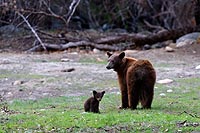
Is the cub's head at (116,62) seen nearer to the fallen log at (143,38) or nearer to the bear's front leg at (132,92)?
the bear's front leg at (132,92)

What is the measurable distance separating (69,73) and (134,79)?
7.26 m

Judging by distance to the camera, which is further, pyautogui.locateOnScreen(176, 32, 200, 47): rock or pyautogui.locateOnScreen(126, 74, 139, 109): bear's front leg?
pyautogui.locateOnScreen(176, 32, 200, 47): rock

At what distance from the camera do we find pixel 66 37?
24.7 m

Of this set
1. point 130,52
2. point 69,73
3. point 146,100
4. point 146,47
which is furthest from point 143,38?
point 146,100

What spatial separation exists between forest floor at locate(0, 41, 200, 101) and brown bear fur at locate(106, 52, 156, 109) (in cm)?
333

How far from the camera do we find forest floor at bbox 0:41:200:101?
49.9 feet

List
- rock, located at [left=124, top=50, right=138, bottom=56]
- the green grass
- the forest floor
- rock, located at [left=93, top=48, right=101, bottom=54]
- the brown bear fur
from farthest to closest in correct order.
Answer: rock, located at [left=93, top=48, right=101, bottom=54] → rock, located at [left=124, top=50, right=138, bottom=56] → the forest floor → the brown bear fur → the green grass

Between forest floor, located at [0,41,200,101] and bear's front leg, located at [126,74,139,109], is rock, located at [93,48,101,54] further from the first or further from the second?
bear's front leg, located at [126,74,139,109]

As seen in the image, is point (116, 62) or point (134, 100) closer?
point (134, 100)

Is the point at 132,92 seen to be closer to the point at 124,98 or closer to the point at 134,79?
the point at 134,79

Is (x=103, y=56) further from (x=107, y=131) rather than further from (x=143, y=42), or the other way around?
(x=107, y=131)

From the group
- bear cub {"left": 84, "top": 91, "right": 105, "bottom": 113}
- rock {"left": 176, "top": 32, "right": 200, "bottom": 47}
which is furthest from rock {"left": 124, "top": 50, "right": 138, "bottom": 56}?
bear cub {"left": 84, "top": 91, "right": 105, "bottom": 113}

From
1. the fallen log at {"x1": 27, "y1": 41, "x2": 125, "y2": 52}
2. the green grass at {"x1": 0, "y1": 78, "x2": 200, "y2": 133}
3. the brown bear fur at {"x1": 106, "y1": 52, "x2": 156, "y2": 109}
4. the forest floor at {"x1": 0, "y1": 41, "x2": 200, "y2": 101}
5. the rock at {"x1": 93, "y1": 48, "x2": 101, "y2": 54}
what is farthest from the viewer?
the fallen log at {"x1": 27, "y1": 41, "x2": 125, "y2": 52}

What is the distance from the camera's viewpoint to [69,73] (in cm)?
1794
